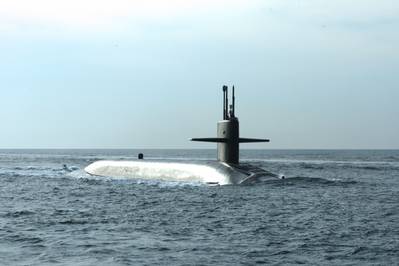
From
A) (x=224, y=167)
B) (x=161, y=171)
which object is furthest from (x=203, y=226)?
(x=161, y=171)

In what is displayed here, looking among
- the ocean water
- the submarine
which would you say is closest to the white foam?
the submarine

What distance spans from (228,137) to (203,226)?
14.6 metres

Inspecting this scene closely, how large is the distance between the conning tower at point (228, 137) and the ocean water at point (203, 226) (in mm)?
2923

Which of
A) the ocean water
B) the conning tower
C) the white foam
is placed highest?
the conning tower

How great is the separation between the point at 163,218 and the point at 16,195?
12642mm

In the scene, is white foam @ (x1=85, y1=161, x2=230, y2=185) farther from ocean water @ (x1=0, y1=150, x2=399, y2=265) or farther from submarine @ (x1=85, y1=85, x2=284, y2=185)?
ocean water @ (x1=0, y1=150, x2=399, y2=265)

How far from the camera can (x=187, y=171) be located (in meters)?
35.4

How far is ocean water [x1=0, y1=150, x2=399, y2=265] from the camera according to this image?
14.3m

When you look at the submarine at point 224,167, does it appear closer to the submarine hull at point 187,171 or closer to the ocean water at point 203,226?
the submarine hull at point 187,171

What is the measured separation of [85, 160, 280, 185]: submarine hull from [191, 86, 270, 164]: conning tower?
0.55 meters

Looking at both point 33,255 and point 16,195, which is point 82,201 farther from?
point 33,255

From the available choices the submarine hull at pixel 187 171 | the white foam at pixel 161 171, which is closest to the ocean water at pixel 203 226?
the submarine hull at pixel 187 171

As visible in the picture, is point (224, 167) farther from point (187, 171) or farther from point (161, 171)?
point (161, 171)

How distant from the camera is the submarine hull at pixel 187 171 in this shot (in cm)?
3142
